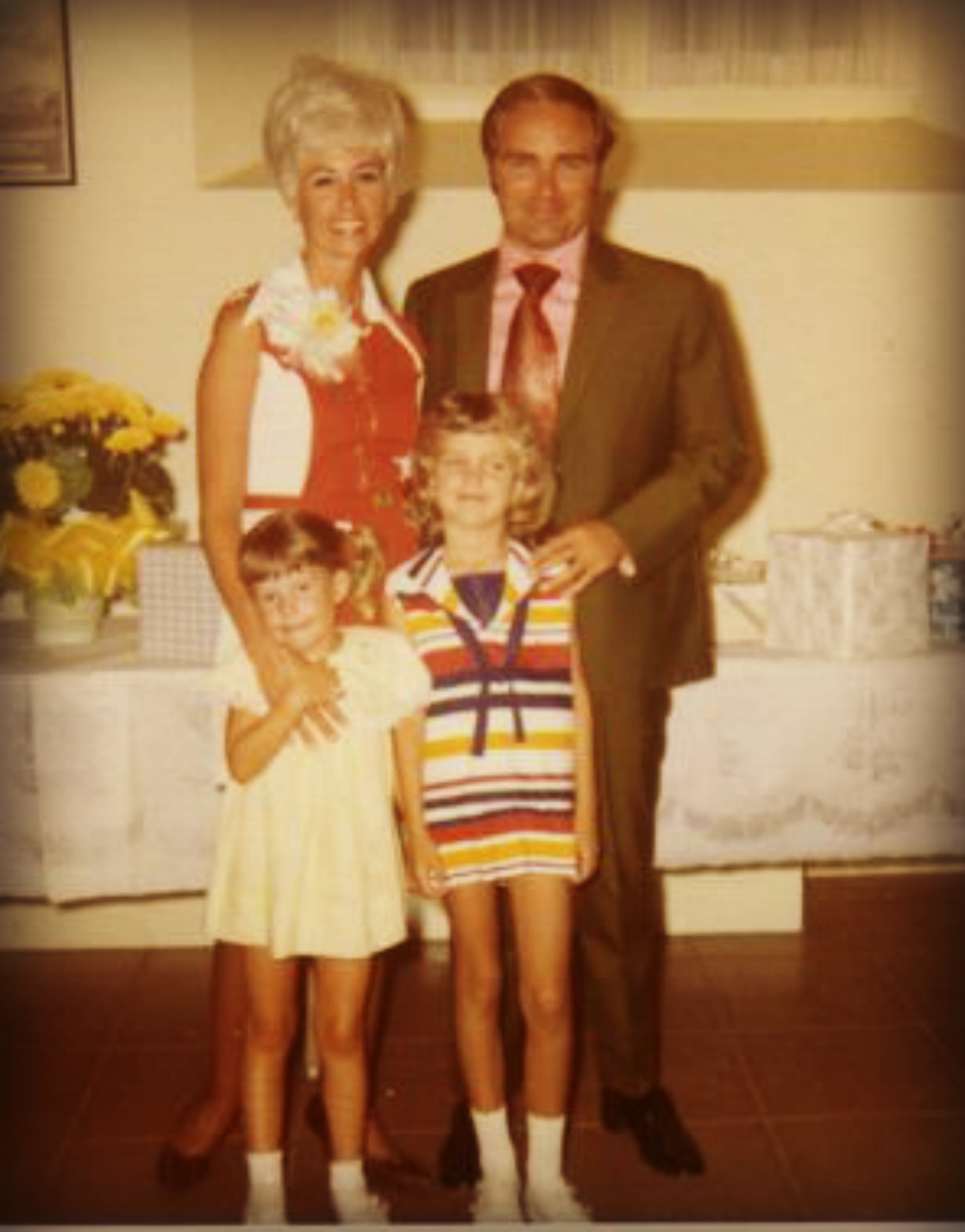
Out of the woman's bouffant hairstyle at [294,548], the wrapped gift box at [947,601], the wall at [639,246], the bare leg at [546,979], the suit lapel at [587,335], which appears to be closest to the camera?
the woman's bouffant hairstyle at [294,548]

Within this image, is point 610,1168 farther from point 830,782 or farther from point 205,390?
point 205,390

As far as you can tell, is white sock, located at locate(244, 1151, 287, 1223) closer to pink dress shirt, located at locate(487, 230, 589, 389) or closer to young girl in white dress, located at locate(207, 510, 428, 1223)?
young girl in white dress, located at locate(207, 510, 428, 1223)

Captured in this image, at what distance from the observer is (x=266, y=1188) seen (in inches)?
78.1

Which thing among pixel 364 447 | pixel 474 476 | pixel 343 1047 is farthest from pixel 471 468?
pixel 343 1047

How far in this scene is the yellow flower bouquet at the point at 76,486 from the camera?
259 centimetres

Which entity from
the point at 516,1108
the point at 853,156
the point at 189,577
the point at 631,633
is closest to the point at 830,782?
the point at 631,633

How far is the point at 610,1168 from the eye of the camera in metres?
2.27

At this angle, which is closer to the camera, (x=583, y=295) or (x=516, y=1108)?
(x=583, y=295)

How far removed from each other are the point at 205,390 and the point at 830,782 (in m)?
1.40

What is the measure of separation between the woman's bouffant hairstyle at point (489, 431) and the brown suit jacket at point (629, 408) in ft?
0.55

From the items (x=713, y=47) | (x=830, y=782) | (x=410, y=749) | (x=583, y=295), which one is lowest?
(x=830, y=782)

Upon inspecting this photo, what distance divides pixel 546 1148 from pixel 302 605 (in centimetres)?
87

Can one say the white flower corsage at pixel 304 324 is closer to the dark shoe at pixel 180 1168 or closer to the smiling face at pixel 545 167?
the smiling face at pixel 545 167

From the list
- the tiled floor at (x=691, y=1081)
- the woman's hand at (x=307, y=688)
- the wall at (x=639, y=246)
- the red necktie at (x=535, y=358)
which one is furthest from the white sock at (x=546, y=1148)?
the wall at (x=639, y=246)
